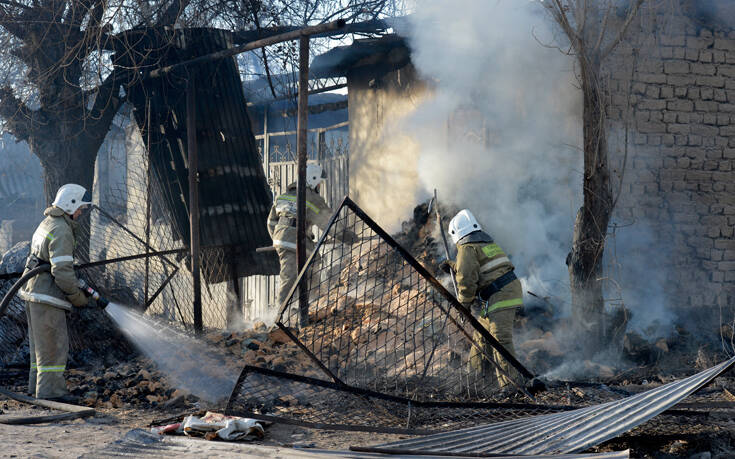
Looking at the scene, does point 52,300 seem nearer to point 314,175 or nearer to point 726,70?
point 314,175

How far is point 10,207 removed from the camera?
22.5m

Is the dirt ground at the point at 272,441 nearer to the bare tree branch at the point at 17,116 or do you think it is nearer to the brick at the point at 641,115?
the bare tree branch at the point at 17,116

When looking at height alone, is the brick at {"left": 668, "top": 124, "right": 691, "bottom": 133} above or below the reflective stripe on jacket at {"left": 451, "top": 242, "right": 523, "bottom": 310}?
above

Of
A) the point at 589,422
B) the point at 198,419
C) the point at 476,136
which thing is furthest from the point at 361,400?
the point at 476,136

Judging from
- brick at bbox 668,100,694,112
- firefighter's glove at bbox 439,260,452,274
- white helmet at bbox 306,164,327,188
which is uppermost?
brick at bbox 668,100,694,112

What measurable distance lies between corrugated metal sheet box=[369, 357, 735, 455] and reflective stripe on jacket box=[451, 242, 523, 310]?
2.15 m

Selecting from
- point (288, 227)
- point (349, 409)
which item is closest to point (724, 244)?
point (288, 227)

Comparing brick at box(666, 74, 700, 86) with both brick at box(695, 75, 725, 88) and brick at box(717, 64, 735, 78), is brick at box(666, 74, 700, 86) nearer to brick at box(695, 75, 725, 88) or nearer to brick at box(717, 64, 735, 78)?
brick at box(695, 75, 725, 88)

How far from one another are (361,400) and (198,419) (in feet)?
Answer: 4.46

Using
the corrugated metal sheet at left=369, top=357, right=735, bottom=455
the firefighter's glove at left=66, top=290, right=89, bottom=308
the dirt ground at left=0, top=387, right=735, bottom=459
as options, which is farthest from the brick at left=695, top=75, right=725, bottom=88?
the firefighter's glove at left=66, top=290, right=89, bottom=308

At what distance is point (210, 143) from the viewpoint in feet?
27.7

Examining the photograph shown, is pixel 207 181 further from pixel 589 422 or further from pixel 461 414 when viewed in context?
pixel 589 422

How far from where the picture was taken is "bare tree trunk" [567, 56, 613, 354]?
21.1 ft

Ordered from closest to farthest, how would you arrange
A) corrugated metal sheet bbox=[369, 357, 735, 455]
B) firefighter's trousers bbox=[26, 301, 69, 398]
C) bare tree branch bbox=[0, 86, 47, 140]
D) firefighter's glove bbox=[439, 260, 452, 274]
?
corrugated metal sheet bbox=[369, 357, 735, 455] < firefighter's trousers bbox=[26, 301, 69, 398] < firefighter's glove bbox=[439, 260, 452, 274] < bare tree branch bbox=[0, 86, 47, 140]
